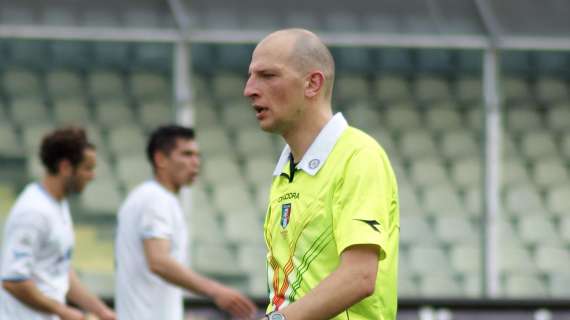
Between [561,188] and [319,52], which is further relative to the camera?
[561,188]

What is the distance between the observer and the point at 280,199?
3633mm

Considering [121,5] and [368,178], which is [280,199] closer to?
[368,178]

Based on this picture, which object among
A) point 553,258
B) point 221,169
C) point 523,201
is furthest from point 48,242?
point 553,258

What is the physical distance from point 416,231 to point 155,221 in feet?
11.1

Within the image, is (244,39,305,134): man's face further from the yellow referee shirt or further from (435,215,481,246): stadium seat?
(435,215,481,246): stadium seat

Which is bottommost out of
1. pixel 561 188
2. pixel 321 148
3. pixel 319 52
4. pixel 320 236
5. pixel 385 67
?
pixel 320 236

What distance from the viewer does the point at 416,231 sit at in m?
9.52

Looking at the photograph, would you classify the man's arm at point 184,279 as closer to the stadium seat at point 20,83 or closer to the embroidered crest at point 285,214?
the embroidered crest at point 285,214

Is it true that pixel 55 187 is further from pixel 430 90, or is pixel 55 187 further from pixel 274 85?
pixel 430 90

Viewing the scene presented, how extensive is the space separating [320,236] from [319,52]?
1.54 feet

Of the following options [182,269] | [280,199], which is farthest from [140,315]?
[280,199]

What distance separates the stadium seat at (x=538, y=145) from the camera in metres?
9.71

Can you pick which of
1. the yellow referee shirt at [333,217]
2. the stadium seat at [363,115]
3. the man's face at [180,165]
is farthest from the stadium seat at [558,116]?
the yellow referee shirt at [333,217]

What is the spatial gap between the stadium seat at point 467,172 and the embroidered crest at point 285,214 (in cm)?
613
